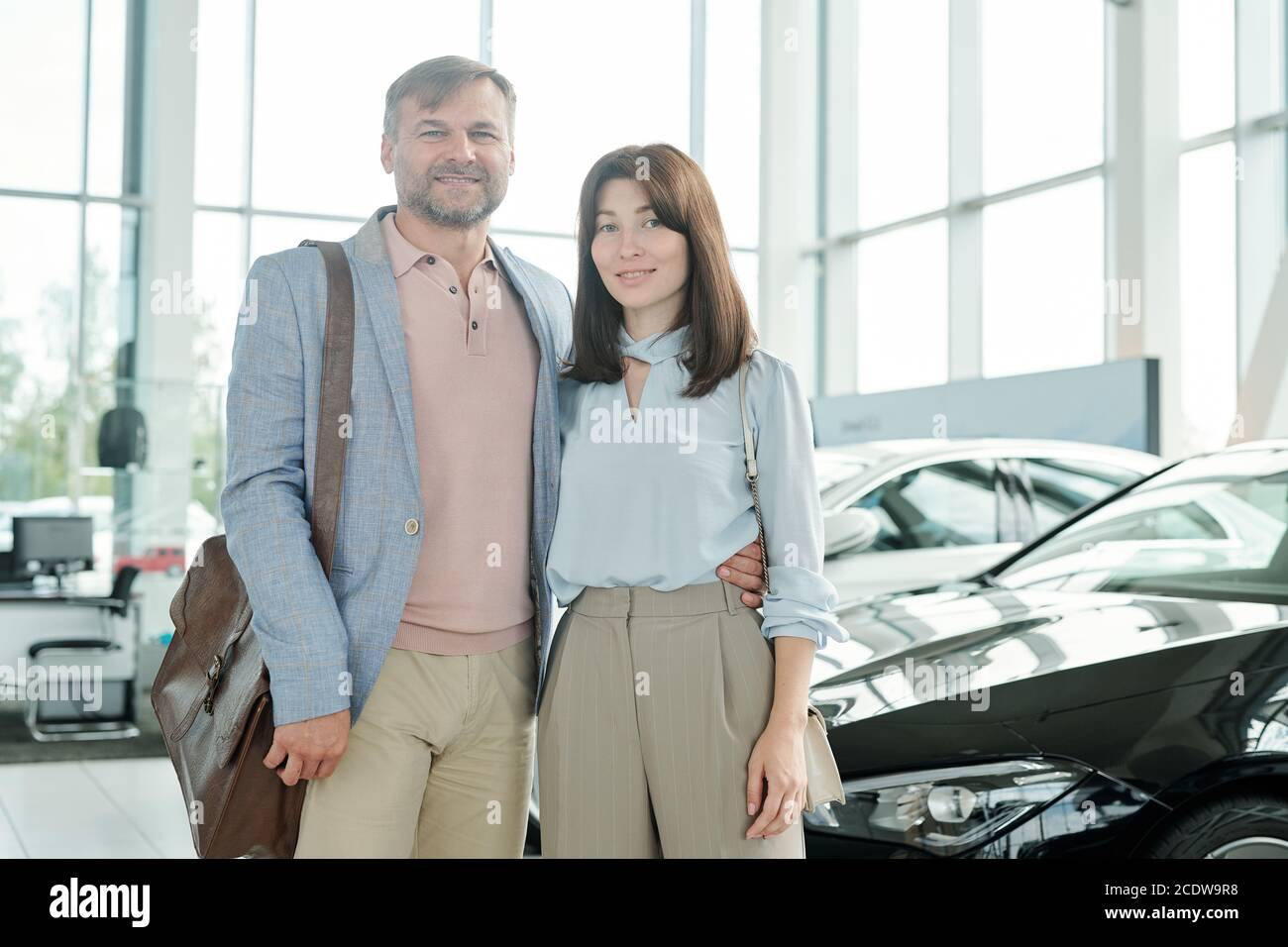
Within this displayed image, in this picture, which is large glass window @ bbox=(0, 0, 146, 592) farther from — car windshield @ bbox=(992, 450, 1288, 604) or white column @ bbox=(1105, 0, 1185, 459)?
car windshield @ bbox=(992, 450, 1288, 604)

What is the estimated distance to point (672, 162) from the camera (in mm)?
1691

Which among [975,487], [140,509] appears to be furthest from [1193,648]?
[140,509]

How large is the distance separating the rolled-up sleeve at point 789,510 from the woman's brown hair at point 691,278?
0.21ft

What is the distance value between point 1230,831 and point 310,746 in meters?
1.37

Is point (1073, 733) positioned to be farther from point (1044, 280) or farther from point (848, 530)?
point (1044, 280)

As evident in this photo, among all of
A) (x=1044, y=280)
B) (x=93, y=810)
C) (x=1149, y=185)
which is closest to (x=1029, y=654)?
(x=93, y=810)

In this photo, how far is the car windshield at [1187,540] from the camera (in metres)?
2.51

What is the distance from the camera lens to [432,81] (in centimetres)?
174

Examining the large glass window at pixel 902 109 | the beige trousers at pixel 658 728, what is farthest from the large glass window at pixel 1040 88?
the beige trousers at pixel 658 728

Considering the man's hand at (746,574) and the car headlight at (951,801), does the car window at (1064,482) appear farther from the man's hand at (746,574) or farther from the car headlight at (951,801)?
the man's hand at (746,574)

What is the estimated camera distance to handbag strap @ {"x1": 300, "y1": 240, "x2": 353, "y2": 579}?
1604mm
